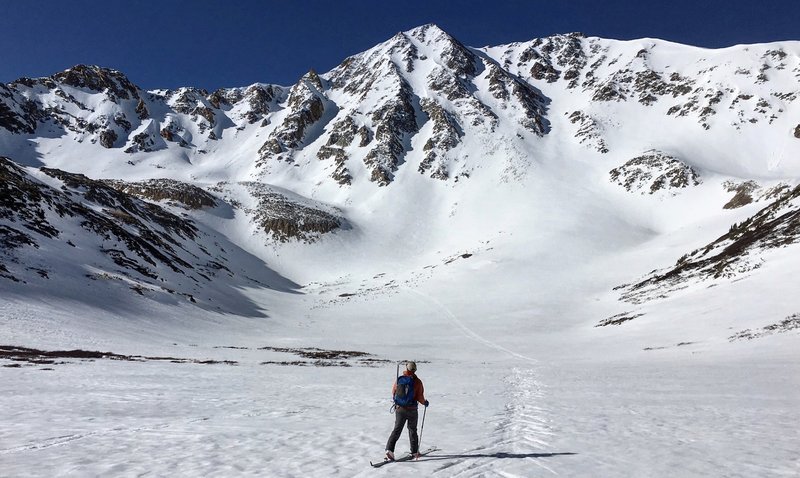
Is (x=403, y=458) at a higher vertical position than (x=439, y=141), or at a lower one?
lower

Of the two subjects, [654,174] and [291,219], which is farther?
[654,174]

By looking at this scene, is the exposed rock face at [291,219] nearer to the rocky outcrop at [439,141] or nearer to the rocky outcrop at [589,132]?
the rocky outcrop at [439,141]

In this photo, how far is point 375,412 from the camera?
15.5 meters

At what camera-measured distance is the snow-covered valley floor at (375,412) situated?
29.4 feet

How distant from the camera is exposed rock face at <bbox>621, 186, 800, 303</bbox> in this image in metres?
48.0

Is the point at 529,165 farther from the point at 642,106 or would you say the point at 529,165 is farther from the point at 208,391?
the point at 208,391

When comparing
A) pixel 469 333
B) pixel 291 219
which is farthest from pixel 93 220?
pixel 291 219

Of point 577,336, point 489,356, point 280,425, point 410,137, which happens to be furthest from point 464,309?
point 410,137

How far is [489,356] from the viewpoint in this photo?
37844mm

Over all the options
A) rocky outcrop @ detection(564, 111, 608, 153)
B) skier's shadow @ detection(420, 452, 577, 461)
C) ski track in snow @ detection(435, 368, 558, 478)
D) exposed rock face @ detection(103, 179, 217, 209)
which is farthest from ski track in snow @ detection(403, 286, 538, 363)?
rocky outcrop @ detection(564, 111, 608, 153)

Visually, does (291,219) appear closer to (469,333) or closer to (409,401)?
(469,333)

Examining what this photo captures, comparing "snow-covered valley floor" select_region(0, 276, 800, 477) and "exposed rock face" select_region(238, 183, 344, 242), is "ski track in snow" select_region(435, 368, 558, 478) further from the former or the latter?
"exposed rock face" select_region(238, 183, 344, 242)

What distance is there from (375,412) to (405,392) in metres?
6.21

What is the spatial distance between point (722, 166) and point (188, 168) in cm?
18358
